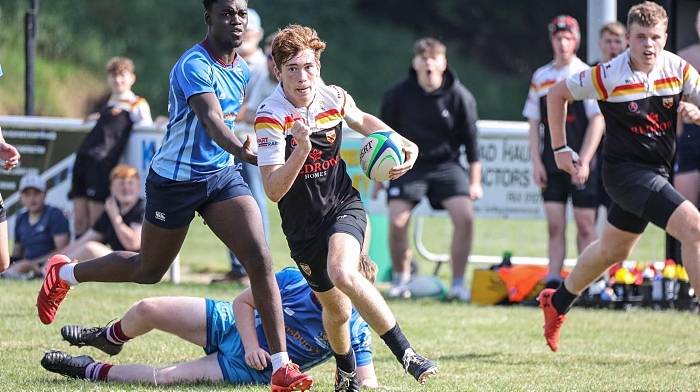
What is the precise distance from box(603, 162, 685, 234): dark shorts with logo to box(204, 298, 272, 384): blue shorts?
2.46 meters

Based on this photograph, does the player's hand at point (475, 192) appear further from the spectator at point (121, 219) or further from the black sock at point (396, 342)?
the black sock at point (396, 342)

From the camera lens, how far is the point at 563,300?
7613 millimetres

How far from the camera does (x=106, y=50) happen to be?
32.0 meters

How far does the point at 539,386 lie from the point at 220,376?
5.72 ft

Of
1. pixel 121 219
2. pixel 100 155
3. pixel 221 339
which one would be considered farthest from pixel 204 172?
pixel 100 155

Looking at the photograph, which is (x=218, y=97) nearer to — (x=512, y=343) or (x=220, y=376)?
(x=220, y=376)

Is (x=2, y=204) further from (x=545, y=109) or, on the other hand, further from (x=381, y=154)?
(x=545, y=109)

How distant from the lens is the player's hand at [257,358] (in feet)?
19.9

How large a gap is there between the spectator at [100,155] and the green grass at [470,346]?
992 millimetres

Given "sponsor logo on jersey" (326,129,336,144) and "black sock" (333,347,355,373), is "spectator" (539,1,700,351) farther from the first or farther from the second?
"black sock" (333,347,355,373)

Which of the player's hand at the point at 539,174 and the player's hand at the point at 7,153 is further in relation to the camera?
the player's hand at the point at 539,174

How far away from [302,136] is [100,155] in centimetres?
641

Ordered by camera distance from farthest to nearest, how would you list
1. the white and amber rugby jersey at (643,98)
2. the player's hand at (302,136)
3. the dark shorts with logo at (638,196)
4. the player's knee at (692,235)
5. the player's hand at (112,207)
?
the player's hand at (112,207) < the white and amber rugby jersey at (643,98) < the dark shorts with logo at (638,196) < the player's knee at (692,235) < the player's hand at (302,136)

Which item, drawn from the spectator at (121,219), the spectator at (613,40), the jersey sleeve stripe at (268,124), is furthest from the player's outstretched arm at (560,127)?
the spectator at (121,219)
